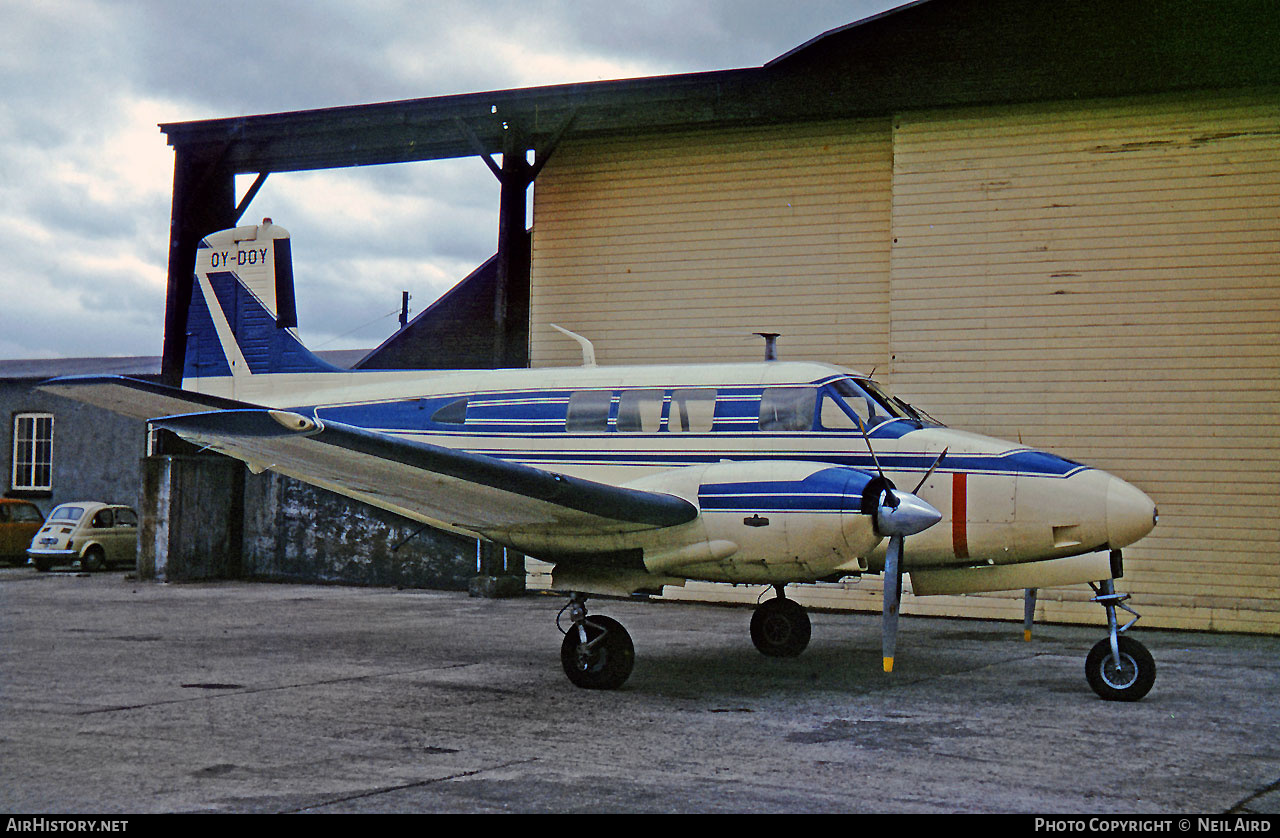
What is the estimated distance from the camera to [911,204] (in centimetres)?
1636

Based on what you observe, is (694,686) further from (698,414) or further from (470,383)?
(470,383)

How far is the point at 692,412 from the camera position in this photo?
10.5m

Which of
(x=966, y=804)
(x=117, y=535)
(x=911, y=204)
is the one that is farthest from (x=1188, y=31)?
(x=117, y=535)

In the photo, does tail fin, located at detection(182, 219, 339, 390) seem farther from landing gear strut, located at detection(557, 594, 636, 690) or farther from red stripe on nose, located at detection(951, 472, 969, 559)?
red stripe on nose, located at detection(951, 472, 969, 559)

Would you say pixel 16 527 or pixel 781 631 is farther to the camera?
pixel 16 527

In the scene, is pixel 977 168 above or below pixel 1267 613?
above

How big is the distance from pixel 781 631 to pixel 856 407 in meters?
2.76

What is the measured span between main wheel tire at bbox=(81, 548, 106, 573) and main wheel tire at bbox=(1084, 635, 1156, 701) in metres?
21.2

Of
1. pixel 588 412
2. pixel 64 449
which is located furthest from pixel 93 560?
pixel 588 412

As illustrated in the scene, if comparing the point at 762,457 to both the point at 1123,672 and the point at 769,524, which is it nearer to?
the point at 769,524

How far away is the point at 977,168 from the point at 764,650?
8.52m

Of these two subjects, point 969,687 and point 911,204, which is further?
point 911,204

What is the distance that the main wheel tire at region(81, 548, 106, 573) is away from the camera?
23469 mm

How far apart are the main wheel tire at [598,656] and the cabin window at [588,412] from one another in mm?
2188
